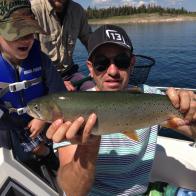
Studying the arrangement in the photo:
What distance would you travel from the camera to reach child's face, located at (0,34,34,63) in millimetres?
3799

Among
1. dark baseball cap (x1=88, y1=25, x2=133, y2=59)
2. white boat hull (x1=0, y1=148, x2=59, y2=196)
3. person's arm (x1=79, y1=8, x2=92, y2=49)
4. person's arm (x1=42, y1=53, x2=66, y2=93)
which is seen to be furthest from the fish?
person's arm (x1=79, y1=8, x2=92, y2=49)

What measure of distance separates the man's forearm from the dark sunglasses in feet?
2.49

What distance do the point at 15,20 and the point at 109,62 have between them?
1.34 metres

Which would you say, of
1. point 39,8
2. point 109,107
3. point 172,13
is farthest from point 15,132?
point 172,13

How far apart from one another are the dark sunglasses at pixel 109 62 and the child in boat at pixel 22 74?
2.84 feet

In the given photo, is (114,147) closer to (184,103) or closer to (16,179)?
(184,103)

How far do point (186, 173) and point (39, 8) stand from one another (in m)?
3.21

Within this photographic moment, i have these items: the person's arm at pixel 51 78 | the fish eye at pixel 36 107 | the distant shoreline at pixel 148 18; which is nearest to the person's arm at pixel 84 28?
the person's arm at pixel 51 78

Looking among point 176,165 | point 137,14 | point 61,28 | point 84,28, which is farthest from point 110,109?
point 137,14

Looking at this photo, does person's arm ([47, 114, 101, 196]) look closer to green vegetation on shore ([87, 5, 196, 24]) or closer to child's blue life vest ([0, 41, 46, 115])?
child's blue life vest ([0, 41, 46, 115])

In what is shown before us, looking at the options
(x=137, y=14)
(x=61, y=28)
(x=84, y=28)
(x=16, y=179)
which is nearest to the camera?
(x=16, y=179)

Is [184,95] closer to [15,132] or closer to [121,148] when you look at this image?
[121,148]

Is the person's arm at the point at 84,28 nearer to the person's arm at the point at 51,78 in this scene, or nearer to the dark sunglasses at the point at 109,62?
the person's arm at the point at 51,78

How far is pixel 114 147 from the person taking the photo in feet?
9.98
